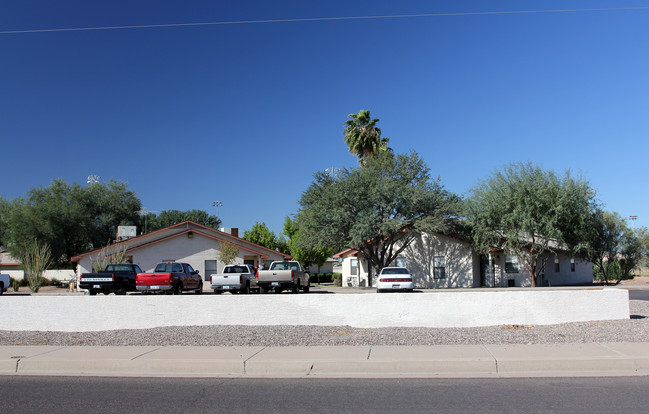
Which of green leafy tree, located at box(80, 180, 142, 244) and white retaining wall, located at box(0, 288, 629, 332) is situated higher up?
green leafy tree, located at box(80, 180, 142, 244)

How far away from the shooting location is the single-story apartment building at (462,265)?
36812mm

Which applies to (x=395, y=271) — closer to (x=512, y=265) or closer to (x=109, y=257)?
(x=512, y=265)

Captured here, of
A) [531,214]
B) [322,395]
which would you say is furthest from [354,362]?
[531,214]

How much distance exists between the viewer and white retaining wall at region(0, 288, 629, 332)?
1343cm

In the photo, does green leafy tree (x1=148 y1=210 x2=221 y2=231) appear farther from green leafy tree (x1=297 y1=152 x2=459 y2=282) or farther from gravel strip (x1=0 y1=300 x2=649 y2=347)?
gravel strip (x1=0 y1=300 x2=649 y2=347)

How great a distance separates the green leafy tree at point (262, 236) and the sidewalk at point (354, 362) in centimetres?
5397

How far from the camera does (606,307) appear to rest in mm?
13852

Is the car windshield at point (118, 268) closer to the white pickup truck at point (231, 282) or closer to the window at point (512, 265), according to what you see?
the white pickup truck at point (231, 282)

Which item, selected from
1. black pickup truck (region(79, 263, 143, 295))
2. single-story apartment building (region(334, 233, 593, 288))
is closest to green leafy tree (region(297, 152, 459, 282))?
single-story apartment building (region(334, 233, 593, 288))

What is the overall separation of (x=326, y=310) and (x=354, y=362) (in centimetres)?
473

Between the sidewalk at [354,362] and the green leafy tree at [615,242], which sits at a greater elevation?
the green leafy tree at [615,242]

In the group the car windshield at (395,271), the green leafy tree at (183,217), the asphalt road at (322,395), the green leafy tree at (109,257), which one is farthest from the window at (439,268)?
the green leafy tree at (183,217)

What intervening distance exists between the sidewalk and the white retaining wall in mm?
3203

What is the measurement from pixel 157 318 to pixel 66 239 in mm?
43285
